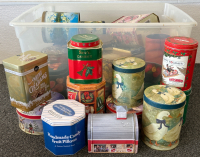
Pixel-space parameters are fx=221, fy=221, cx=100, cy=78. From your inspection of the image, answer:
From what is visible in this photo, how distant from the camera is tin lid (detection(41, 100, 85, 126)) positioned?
92 cm

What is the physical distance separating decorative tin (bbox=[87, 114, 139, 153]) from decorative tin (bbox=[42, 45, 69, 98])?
0.42 m

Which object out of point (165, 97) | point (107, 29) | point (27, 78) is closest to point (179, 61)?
point (165, 97)

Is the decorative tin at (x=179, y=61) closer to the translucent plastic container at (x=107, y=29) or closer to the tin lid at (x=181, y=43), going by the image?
the tin lid at (x=181, y=43)

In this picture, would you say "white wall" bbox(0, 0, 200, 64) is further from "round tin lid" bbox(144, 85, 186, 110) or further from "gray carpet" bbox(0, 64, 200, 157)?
"round tin lid" bbox(144, 85, 186, 110)

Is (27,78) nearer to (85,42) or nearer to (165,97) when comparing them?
(85,42)

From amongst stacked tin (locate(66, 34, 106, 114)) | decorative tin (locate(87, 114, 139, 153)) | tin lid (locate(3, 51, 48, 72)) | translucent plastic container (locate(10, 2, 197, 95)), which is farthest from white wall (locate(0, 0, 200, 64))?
decorative tin (locate(87, 114, 139, 153))

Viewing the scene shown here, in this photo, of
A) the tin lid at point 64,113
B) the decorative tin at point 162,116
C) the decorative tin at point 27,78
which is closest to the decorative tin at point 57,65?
the decorative tin at point 27,78

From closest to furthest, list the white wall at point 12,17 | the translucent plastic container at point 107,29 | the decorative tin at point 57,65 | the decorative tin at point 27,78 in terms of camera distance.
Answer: the decorative tin at point 27,78 → the translucent plastic container at point 107,29 → the decorative tin at point 57,65 → the white wall at point 12,17

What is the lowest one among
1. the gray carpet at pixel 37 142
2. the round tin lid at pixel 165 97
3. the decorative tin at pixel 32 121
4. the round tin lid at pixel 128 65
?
the gray carpet at pixel 37 142

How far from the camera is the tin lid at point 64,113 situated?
0.92m

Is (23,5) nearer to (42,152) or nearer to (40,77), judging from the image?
(40,77)

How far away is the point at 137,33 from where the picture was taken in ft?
3.91

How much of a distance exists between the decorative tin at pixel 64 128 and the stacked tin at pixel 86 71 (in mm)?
93

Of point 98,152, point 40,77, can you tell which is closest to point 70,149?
point 98,152
